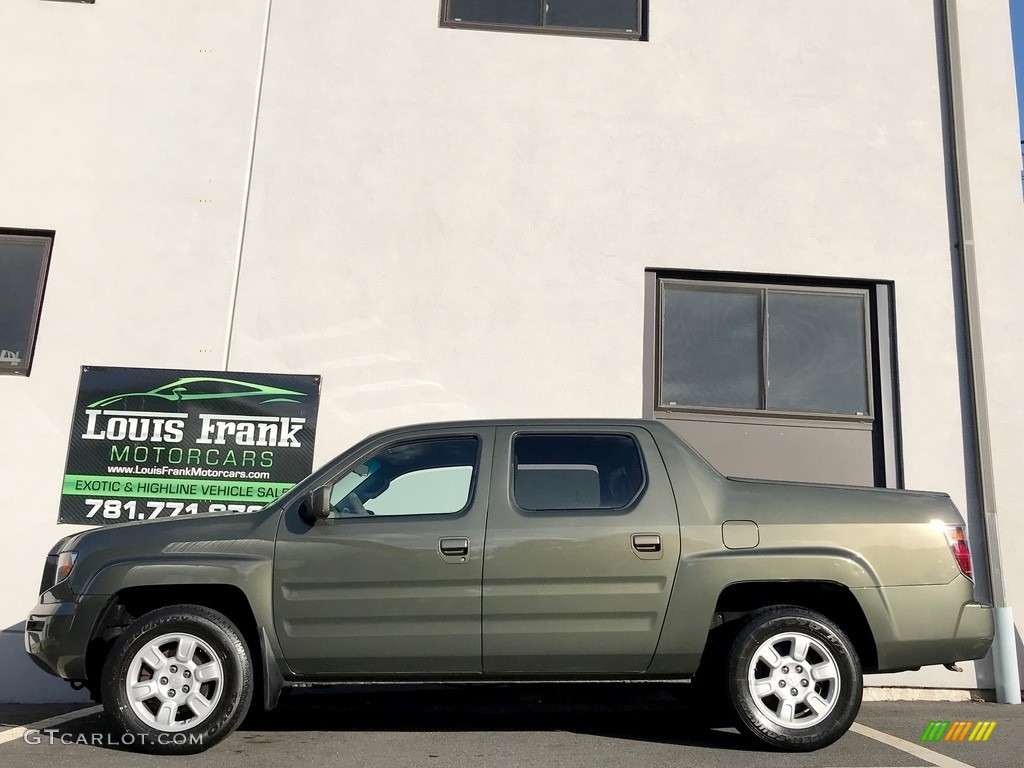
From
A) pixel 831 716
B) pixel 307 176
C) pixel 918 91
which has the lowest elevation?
pixel 831 716

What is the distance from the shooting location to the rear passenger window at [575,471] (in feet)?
16.4

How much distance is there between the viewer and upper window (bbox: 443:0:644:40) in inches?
353

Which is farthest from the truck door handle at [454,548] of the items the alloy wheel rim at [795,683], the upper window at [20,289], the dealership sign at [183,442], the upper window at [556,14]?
the upper window at [556,14]

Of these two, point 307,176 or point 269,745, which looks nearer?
point 269,745

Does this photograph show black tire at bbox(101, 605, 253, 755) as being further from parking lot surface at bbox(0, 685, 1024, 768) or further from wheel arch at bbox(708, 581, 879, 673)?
wheel arch at bbox(708, 581, 879, 673)

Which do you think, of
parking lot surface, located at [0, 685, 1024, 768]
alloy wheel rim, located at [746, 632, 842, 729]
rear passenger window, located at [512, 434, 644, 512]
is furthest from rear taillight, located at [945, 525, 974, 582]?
rear passenger window, located at [512, 434, 644, 512]

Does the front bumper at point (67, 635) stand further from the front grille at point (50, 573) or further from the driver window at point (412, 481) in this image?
the driver window at point (412, 481)

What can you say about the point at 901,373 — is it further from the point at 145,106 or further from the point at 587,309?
the point at 145,106

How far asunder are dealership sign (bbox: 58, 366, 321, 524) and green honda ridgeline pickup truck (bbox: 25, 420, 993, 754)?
9.26 feet

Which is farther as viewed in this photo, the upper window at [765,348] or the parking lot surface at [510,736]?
the upper window at [765,348]

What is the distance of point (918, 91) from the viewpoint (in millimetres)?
8844

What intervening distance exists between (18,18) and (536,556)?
7.65 meters

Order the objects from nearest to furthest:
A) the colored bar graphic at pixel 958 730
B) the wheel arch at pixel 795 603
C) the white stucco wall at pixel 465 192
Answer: the wheel arch at pixel 795 603 → the colored bar graphic at pixel 958 730 → the white stucco wall at pixel 465 192

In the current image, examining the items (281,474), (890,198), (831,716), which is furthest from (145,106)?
(831,716)
